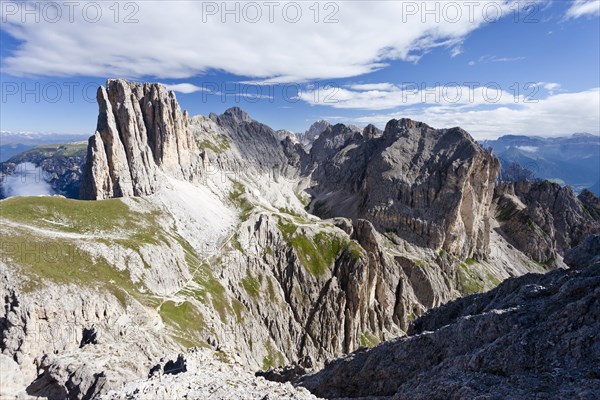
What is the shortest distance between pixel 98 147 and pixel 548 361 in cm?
15131

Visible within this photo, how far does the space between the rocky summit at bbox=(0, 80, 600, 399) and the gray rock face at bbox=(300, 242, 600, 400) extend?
139mm

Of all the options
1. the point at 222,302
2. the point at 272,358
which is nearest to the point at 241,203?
the point at 222,302

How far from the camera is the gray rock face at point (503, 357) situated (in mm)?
22016

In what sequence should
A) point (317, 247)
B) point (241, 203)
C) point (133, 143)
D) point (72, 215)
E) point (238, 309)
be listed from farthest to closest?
point (241, 203) → point (317, 247) → point (133, 143) → point (238, 309) → point (72, 215)

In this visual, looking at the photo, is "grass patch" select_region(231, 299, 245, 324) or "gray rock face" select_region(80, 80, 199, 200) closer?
"grass patch" select_region(231, 299, 245, 324)

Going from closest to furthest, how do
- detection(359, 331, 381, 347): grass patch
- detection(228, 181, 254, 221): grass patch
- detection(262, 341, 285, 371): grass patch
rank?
detection(262, 341, 285, 371): grass patch, detection(359, 331, 381, 347): grass patch, detection(228, 181, 254, 221): grass patch

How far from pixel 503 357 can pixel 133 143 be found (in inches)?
6163

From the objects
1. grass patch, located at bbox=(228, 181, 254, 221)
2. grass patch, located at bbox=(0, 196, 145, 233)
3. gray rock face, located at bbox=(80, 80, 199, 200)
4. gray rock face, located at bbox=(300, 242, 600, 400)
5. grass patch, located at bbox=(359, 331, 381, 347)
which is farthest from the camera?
grass patch, located at bbox=(228, 181, 254, 221)

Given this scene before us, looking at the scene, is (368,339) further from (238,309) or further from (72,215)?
(72,215)

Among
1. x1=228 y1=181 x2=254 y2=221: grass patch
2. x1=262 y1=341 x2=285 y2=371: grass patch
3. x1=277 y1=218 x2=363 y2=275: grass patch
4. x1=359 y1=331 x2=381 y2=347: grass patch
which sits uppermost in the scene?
x1=228 y1=181 x2=254 y2=221: grass patch

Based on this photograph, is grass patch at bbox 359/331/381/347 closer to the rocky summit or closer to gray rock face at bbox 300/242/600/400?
the rocky summit

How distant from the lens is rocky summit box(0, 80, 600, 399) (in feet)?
90.5

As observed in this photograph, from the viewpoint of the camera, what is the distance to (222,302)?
107312 millimetres

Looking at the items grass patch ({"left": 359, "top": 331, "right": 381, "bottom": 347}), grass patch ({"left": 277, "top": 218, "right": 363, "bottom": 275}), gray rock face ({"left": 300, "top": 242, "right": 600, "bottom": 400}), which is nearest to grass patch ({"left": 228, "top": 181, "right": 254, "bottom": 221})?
grass patch ({"left": 277, "top": 218, "right": 363, "bottom": 275})
